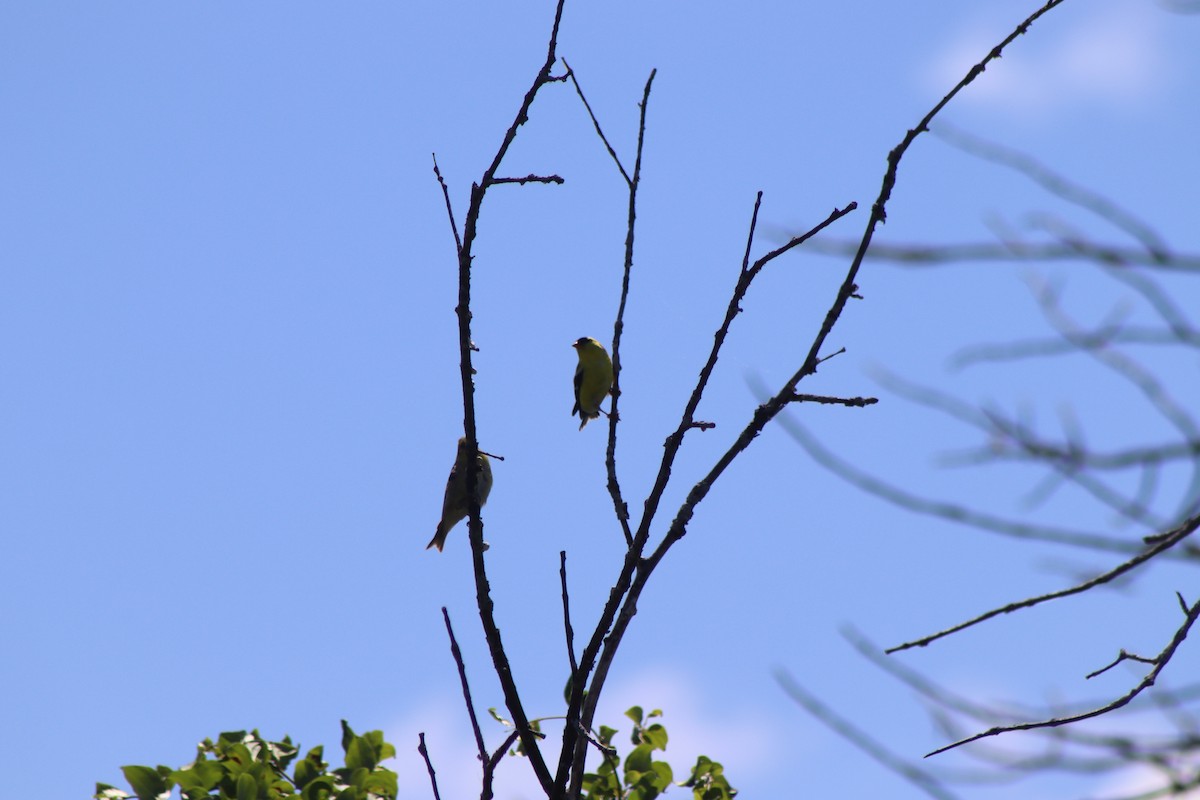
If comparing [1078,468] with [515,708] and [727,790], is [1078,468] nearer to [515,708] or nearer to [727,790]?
[515,708]

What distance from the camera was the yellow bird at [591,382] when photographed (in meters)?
12.5

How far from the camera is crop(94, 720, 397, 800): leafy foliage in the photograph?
468 centimetres

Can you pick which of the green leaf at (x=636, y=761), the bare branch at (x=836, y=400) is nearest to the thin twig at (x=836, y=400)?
the bare branch at (x=836, y=400)

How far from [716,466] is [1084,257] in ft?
4.59

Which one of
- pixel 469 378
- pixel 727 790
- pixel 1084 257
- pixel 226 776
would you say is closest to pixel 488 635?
pixel 469 378

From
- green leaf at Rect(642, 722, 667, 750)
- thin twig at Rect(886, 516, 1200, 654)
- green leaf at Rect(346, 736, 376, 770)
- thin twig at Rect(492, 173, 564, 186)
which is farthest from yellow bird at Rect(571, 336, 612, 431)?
thin twig at Rect(886, 516, 1200, 654)

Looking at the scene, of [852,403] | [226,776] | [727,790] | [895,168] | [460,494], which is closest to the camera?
[895,168]

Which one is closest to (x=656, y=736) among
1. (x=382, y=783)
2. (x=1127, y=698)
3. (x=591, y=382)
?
(x=382, y=783)

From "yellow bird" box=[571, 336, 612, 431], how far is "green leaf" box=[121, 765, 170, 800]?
789 cm

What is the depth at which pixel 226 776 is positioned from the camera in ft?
15.6

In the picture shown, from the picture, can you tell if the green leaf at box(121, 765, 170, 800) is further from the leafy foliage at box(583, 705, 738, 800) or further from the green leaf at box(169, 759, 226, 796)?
the leafy foliage at box(583, 705, 738, 800)

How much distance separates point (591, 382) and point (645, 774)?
306 inches

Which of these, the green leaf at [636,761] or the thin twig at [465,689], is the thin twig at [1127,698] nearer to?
the thin twig at [465,689]

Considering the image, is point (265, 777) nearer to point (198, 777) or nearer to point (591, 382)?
point (198, 777)
